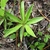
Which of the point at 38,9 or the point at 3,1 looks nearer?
the point at 3,1

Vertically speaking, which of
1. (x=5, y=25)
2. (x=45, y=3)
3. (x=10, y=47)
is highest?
(x=45, y=3)

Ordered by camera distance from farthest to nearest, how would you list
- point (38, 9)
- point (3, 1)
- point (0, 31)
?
1. point (38, 9)
2. point (0, 31)
3. point (3, 1)

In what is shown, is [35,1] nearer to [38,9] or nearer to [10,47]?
[38,9]

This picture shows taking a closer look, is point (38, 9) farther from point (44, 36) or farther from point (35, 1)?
point (44, 36)

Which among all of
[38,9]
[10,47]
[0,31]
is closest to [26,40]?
[10,47]

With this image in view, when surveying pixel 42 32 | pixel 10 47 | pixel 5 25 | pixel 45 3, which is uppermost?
pixel 45 3

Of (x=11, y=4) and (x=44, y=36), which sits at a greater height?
(x=11, y=4)

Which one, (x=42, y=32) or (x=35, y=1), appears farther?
(x=35, y=1)

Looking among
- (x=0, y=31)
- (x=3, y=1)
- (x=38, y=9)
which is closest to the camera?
(x=3, y=1)

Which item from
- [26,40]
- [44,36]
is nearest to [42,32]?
[44,36]
